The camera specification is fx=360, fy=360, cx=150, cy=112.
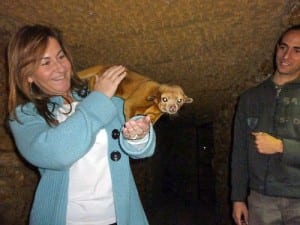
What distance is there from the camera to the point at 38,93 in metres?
1.39

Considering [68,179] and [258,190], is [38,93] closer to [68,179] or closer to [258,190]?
[68,179]

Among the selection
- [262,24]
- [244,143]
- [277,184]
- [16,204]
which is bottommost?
[16,204]

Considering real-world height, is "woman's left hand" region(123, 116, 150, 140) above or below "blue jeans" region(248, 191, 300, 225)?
above

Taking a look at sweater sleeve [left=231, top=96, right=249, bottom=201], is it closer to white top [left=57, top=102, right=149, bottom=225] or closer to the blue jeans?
the blue jeans

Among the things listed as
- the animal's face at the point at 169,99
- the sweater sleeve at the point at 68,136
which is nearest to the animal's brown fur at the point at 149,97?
the animal's face at the point at 169,99

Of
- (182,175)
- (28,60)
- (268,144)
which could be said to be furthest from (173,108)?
(182,175)

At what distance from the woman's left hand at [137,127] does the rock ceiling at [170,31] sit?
751mm

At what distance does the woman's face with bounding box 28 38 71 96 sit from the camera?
1.33 meters

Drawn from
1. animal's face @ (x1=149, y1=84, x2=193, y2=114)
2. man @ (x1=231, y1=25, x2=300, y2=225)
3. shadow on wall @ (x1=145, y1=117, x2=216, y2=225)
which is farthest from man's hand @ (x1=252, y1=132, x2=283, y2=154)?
shadow on wall @ (x1=145, y1=117, x2=216, y2=225)

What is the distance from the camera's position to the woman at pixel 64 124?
1.25 m

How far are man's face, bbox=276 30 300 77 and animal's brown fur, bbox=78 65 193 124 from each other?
858 mm

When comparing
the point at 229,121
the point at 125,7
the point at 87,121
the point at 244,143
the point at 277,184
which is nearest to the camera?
the point at 87,121

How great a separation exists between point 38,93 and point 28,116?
11cm

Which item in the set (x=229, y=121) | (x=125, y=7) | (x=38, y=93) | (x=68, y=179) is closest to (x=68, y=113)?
(x=38, y=93)
